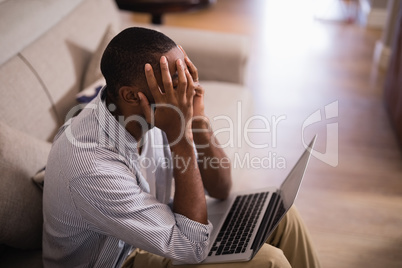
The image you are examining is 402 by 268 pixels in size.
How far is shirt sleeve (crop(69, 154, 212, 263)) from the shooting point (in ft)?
3.62

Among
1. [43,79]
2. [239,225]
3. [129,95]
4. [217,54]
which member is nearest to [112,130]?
[129,95]

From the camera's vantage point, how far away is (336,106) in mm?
3092

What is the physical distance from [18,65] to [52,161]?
2.16ft

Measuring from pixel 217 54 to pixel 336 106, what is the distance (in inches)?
44.5

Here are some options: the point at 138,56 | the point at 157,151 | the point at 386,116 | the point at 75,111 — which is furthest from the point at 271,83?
the point at 138,56

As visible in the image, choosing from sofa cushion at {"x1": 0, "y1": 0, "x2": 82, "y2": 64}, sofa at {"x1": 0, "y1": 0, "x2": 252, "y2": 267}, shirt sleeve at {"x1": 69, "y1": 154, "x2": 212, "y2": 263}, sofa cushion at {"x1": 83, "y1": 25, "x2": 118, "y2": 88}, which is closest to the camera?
shirt sleeve at {"x1": 69, "y1": 154, "x2": 212, "y2": 263}

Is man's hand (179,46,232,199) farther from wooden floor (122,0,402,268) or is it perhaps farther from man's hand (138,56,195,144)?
wooden floor (122,0,402,268)

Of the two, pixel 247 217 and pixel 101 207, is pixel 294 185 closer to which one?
pixel 247 217

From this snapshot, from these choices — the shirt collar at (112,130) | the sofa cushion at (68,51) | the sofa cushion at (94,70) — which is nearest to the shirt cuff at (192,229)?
the shirt collar at (112,130)

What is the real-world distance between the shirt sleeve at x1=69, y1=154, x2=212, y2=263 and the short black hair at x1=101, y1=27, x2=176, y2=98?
0.21 m

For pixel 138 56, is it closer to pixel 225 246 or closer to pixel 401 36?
pixel 225 246

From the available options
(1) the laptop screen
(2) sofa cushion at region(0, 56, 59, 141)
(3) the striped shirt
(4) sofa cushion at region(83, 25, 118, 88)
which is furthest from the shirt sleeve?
(4) sofa cushion at region(83, 25, 118, 88)

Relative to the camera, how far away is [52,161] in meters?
1.17

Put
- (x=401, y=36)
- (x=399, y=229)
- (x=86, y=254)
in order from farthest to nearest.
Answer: (x=401, y=36)
(x=399, y=229)
(x=86, y=254)
